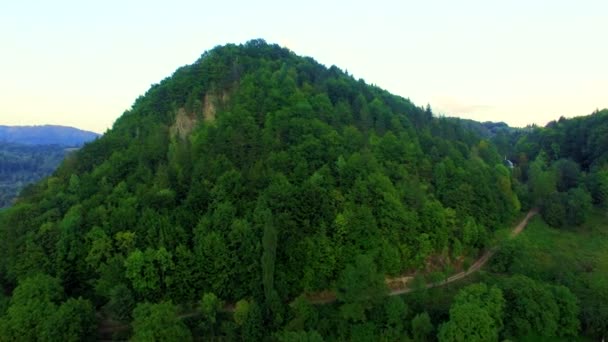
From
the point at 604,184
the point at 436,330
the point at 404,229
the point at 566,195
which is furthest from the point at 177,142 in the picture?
the point at 604,184

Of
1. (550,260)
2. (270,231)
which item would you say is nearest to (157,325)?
(270,231)

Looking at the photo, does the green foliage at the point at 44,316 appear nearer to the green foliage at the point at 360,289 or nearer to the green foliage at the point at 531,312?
the green foliage at the point at 360,289

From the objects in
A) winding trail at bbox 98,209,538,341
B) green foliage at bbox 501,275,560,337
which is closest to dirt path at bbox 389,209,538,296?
winding trail at bbox 98,209,538,341

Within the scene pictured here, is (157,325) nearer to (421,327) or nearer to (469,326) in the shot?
(421,327)

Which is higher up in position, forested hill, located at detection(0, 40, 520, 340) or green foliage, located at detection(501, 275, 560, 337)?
forested hill, located at detection(0, 40, 520, 340)

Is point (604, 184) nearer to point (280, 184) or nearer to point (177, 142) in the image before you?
point (280, 184)

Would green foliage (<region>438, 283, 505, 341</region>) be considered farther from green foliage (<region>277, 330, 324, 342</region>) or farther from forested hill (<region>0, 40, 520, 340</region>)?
green foliage (<region>277, 330, 324, 342</region>)
